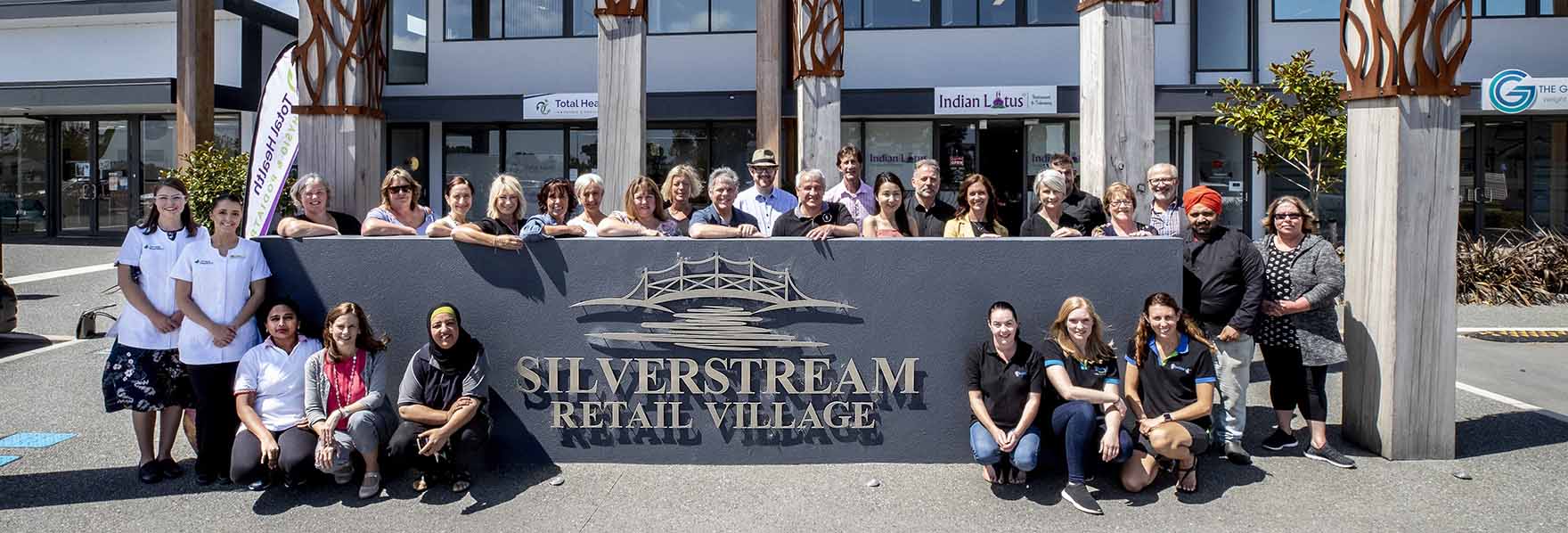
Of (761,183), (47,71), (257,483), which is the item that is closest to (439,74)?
(47,71)

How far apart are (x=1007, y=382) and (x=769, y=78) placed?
693cm

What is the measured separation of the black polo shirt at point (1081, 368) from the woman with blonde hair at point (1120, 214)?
2.54 feet

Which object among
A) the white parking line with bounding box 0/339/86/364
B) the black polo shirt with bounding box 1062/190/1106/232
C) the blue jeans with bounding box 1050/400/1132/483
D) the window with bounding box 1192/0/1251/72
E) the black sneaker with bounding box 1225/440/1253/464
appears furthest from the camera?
the window with bounding box 1192/0/1251/72

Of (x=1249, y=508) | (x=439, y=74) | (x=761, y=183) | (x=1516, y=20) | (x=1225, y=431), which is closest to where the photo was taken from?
(x=1249, y=508)

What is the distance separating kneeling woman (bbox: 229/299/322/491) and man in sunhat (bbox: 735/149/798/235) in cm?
279

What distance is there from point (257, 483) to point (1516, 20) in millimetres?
18875

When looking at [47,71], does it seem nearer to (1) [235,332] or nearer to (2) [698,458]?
(1) [235,332]

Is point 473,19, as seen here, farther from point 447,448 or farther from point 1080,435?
point 1080,435

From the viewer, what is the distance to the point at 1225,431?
18.0ft

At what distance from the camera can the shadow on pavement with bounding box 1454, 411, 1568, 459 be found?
5738mm

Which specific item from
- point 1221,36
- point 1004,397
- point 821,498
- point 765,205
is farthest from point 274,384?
point 1221,36

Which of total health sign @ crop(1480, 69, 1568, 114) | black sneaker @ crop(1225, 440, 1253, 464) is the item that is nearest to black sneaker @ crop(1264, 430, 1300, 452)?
black sneaker @ crop(1225, 440, 1253, 464)

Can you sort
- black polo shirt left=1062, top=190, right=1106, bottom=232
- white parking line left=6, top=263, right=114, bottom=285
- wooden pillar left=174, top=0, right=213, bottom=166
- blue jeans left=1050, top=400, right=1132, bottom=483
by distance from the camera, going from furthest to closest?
1. white parking line left=6, top=263, right=114, bottom=285
2. wooden pillar left=174, top=0, right=213, bottom=166
3. black polo shirt left=1062, top=190, right=1106, bottom=232
4. blue jeans left=1050, top=400, right=1132, bottom=483

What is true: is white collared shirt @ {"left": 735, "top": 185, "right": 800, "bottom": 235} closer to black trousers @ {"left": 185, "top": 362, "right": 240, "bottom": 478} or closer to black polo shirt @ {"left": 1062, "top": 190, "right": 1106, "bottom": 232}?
black polo shirt @ {"left": 1062, "top": 190, "right": 1106, "bottom": 232}
